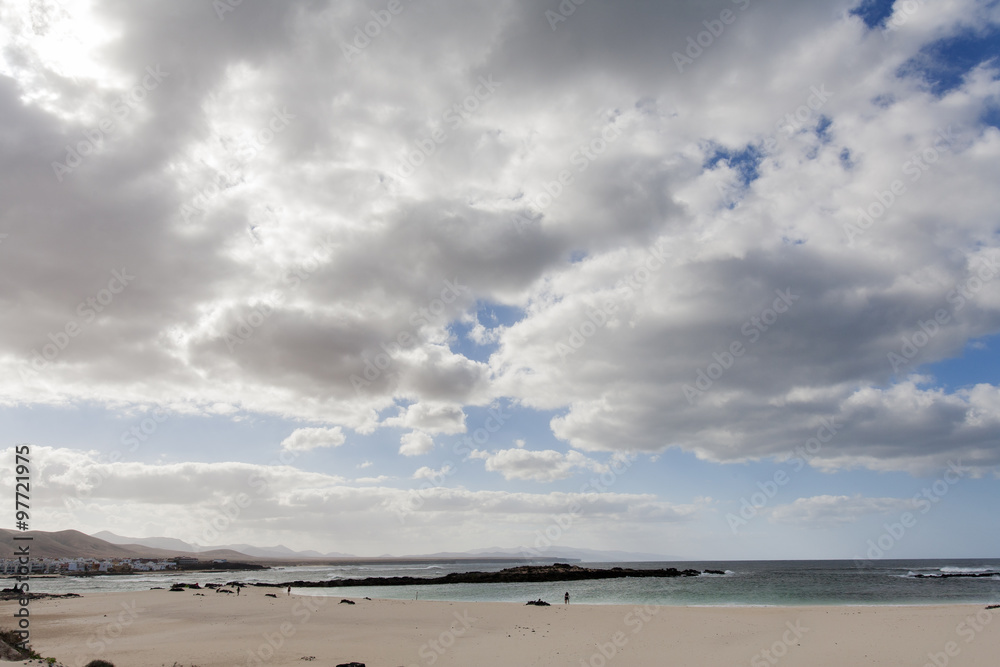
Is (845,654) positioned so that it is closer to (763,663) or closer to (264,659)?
(763,663)

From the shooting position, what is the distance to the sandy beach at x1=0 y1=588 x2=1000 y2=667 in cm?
1955

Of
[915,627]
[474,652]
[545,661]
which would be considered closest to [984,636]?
[915,627]

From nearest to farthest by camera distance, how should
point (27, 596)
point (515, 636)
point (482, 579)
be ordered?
1. point (515, 636)
2. point (27, 596)
3. point (482, 579)

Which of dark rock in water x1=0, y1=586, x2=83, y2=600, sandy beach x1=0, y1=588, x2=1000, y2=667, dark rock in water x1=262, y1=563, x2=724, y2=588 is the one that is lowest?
dark rock in water x1=262, y1=563, x2=724, y2=588

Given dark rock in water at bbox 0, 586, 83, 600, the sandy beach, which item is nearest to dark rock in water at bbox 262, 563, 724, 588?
dark rock in water at bbox 0, 586, 83, 600

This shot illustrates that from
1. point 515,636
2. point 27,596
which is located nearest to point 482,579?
point 27,596

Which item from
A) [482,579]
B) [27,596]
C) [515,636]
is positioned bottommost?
[482,579]

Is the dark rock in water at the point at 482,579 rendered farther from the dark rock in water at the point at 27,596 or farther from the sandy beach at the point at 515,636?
the sandy beach at the point at 515,636

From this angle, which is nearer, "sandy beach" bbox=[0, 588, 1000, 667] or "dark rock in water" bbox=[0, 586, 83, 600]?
"sandy beach" bbox=[0, 588, 1000, 667]

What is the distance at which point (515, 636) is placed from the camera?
964 inches

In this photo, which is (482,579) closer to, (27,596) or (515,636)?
(27,596)

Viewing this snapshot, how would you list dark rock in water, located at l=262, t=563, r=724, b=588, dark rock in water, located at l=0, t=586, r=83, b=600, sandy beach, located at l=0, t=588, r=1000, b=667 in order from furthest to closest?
dark rock in water, located at l=262, t=563, r=724, b=588, dark rock in water, located at l=0, t=586, r=83, b=600, sandy beach, located at l=0, t=588, r=1000, b=667

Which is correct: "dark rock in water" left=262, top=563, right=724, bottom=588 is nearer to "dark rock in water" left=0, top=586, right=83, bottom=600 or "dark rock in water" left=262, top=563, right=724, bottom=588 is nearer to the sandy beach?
"dark rock in water" left=0, top=586, right=83, bottom=600

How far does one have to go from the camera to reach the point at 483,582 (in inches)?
2896
